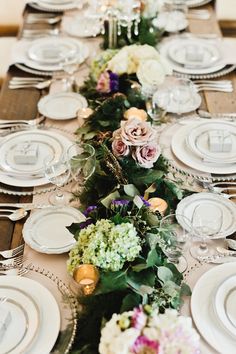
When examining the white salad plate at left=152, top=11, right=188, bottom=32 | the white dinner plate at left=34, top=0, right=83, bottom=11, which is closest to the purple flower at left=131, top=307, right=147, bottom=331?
the white salad plate at left=152, top=11, right=188, bottom=32

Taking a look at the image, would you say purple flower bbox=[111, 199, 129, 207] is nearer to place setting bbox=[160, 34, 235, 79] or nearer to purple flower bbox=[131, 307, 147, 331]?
purple flower bbox=[131, 307, 147, 331]

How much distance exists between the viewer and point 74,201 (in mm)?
1429

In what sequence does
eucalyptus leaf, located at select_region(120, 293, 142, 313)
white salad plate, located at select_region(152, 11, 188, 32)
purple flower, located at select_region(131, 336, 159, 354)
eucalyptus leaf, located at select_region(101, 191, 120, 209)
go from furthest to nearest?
white salad plate, located at select_region(152, 11, 188, 32) < eucalyptus leaf, located at select_region(101, 191, 120, 209) < eucalyptus leaf, located at select_region(120, 293, 142, 313) < purple flower, located at select_region(131, 336, 159, 354)

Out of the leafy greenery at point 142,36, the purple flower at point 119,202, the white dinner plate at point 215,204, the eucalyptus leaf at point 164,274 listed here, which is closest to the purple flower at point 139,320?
the eucalyptus leaf at point 164,274

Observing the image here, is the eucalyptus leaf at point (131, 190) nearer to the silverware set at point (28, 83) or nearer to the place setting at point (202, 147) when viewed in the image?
the place setting at point (202, 147)

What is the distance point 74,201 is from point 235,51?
1.06 m

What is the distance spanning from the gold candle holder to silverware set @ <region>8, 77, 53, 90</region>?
3.37 feet

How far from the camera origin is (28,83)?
2.01m

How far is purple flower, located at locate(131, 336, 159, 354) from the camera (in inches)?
31.7

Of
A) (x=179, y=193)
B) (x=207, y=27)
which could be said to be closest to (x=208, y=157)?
(x=179, y=193)

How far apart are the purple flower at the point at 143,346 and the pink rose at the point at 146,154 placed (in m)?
0.57

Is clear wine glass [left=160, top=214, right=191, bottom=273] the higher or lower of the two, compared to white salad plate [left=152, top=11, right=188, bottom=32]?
higher

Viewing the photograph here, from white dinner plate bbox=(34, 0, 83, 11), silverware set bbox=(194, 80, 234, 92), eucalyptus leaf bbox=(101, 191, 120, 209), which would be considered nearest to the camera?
eucalyptus leaf bbox=(101, 191, 120, 209)

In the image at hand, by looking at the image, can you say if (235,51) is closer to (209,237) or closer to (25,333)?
(209,237)
